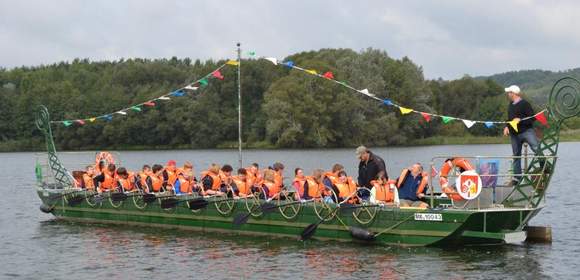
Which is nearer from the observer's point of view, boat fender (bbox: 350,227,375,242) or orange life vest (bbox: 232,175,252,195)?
boat fender (bbox: 350,227,375,242)

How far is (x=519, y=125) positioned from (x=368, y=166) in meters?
3.77

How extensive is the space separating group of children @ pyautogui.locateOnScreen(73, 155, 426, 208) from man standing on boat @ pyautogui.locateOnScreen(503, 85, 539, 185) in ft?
9.53

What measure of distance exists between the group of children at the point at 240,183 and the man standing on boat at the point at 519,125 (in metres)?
2.91

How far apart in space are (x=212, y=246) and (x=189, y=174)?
3.84m

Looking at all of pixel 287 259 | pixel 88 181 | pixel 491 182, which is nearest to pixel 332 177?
pixel 287 259

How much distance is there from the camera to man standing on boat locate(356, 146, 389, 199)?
21625mm

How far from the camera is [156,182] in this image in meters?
26.4

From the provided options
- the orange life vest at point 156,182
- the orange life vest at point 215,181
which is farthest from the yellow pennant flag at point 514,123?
the orange life vest at point 156,182

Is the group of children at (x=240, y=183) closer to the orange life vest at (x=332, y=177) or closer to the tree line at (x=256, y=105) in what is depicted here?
the orange life vest at (x=332, y=177)

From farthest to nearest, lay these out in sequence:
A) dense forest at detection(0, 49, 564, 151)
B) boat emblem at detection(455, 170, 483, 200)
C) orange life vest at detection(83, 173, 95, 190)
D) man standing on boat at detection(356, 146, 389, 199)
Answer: dense forest at detection(0, 49, 564, 151) → orange life vest at detection(83, 173, 95, 190) → man standing on boat at detection(356, 146, 389, 199) → boat emblem at detection(455, 170, 483, 200)

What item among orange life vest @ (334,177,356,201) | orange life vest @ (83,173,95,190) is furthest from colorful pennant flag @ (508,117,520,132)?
orange life vest @ (83,173,95,190)

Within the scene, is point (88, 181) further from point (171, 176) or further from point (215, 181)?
point (215, 181)

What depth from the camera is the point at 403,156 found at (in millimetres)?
69625

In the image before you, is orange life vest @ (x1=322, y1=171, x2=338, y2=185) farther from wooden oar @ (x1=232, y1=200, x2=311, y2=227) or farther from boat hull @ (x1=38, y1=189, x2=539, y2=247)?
wooden oar @ (x1=232, y1=200, x2=311, y2=227)
